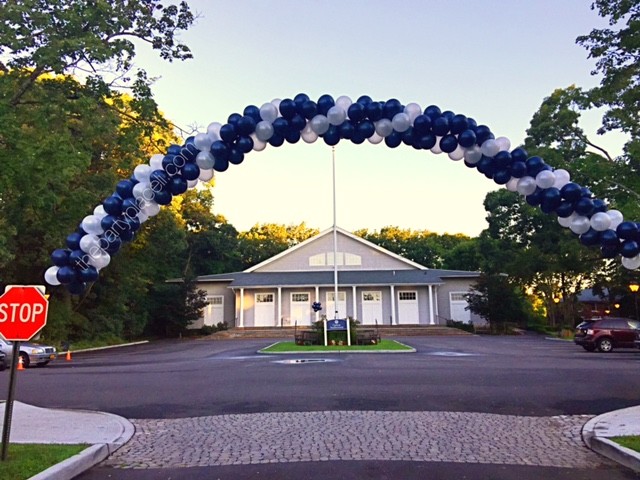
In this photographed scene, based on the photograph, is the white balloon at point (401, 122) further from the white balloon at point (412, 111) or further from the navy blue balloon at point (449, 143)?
the navy blue balloon at point (449, 143)

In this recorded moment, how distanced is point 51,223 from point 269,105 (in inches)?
882

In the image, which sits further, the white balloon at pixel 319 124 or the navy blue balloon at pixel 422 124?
the white balloon at pixel 319 124

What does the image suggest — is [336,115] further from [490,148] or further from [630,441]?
[630,441]

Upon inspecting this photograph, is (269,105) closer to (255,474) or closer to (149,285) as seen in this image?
(255,474)

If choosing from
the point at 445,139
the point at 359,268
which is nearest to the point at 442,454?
the point at 445,139

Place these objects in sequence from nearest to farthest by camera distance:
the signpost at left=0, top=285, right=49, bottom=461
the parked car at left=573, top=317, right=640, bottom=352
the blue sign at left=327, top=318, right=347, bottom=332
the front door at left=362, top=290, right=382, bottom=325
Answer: the signpost at left=0, top=285, right=49, bottom=461
the parked car at left=573, top=317, right=640, bottom=352
the blue sign at left=327, top=318, right=347, bottom=332
the front door at left=362, top=290, right=382, bottom=325

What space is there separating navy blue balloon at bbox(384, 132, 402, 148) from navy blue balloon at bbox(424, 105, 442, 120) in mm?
523

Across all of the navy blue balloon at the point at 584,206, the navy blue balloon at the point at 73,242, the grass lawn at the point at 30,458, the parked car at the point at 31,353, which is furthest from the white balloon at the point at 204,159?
the parked car at the point at 31,353

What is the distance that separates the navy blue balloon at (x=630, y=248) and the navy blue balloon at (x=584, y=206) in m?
0.66

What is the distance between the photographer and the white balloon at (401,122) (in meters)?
8.12

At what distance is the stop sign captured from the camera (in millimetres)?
6797

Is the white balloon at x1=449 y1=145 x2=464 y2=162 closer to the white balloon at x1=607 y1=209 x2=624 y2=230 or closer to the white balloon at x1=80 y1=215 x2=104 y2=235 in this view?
the white balloon at x1=607 y1=209 x2=624 y2=230

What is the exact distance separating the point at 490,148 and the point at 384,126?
1.58 meters

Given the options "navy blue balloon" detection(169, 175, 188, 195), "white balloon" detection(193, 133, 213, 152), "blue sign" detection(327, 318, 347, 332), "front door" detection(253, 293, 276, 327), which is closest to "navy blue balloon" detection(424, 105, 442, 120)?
"white balloon" detection(193, 133, 213, 152)
